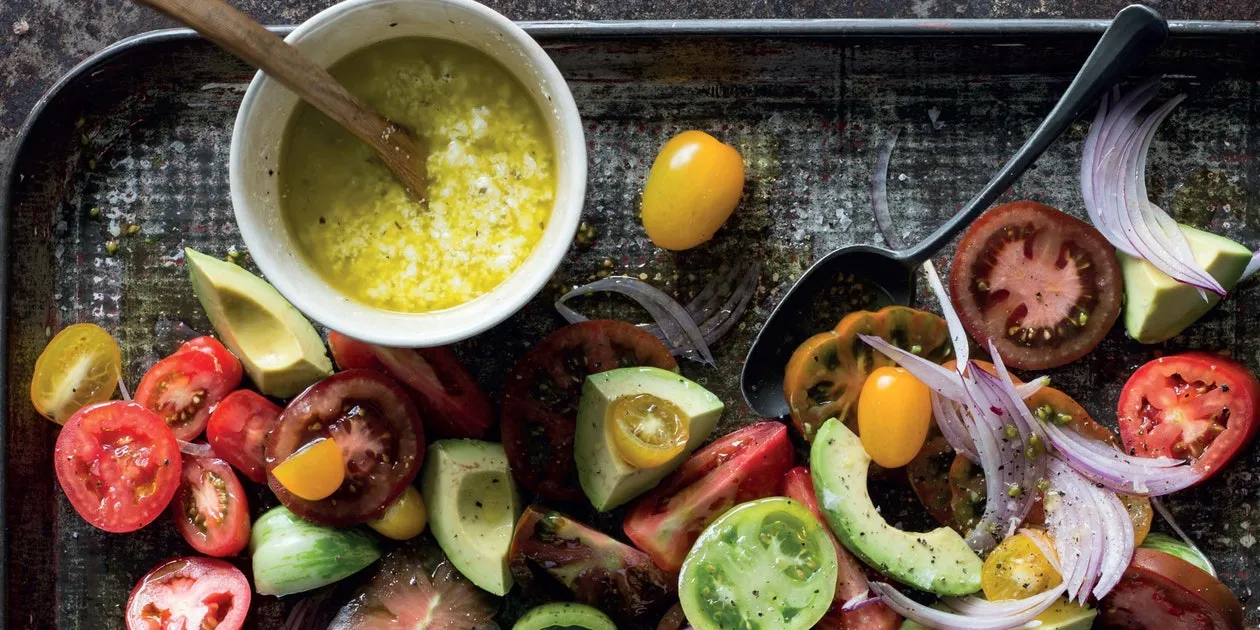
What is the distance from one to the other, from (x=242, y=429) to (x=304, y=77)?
0.80 meters

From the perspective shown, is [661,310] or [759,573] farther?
[661,310]

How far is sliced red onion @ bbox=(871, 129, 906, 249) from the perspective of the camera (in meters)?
2.05

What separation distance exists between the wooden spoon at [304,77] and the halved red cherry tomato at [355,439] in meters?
0.47

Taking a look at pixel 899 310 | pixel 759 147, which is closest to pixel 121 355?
pixel 759 147

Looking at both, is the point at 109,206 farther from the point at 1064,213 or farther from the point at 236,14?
the point at 1064,213

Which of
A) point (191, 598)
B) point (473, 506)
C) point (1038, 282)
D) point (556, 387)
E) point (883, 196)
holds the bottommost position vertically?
point (191, 598)

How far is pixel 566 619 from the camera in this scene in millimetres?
1947

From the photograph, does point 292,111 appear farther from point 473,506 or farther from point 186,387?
point 473,506

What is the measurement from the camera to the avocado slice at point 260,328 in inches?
77.6

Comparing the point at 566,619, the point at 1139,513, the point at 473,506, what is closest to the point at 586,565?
the point at 566,619

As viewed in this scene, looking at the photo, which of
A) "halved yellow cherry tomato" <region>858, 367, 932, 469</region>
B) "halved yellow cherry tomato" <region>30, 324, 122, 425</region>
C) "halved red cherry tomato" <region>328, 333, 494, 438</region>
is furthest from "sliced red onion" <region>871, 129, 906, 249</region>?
"halved yellow cherry tomato" <region>30, 324, 122, 425</region>

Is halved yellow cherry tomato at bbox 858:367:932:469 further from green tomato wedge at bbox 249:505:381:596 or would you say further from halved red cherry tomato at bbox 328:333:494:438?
green tomato wedge at bbox 249:505:381:596

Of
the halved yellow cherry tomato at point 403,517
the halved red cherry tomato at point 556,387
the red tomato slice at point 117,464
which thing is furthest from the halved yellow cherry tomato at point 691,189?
the red tomato slice at point 117,464

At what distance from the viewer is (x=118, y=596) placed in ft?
6.86
